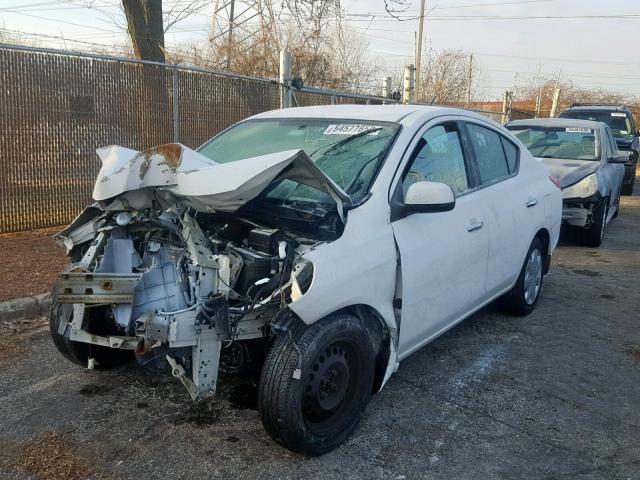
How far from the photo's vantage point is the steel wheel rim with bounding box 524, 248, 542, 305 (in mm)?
5367

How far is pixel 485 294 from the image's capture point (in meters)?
4.52

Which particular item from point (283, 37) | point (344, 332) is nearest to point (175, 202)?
point (344, 332)

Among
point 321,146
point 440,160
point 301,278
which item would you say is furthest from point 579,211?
point 301,278

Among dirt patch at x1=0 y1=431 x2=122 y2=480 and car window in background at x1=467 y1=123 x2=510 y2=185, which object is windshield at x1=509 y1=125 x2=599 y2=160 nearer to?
car window in background at x1=467 y1=123 x2=510 y2=185

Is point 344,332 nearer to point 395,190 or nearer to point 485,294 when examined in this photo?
point 395,190

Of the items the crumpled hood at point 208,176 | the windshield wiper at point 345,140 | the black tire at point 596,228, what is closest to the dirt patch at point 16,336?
the crumpled hood at point 208,176

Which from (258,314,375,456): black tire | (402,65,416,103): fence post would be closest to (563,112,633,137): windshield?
(402,65,416,103): fence post

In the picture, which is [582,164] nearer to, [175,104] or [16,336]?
[175,104]

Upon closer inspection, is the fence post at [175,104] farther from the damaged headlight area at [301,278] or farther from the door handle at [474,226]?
the damaged headlight area at [301,278]

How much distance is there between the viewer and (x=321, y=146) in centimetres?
389

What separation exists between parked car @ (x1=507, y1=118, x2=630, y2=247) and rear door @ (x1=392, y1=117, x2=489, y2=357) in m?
4.84

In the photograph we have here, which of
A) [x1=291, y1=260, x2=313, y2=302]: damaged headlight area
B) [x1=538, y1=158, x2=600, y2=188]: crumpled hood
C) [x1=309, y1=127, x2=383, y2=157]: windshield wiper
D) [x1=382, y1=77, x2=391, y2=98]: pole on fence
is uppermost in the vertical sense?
[x1=382, y1=77, x2=391, y2=98]: pole on fence

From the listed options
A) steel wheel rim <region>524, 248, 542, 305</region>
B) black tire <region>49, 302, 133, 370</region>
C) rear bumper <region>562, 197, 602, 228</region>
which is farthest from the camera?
rear bumper <region>562, 197, 602, 228</region>

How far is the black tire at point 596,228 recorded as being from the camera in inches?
340
